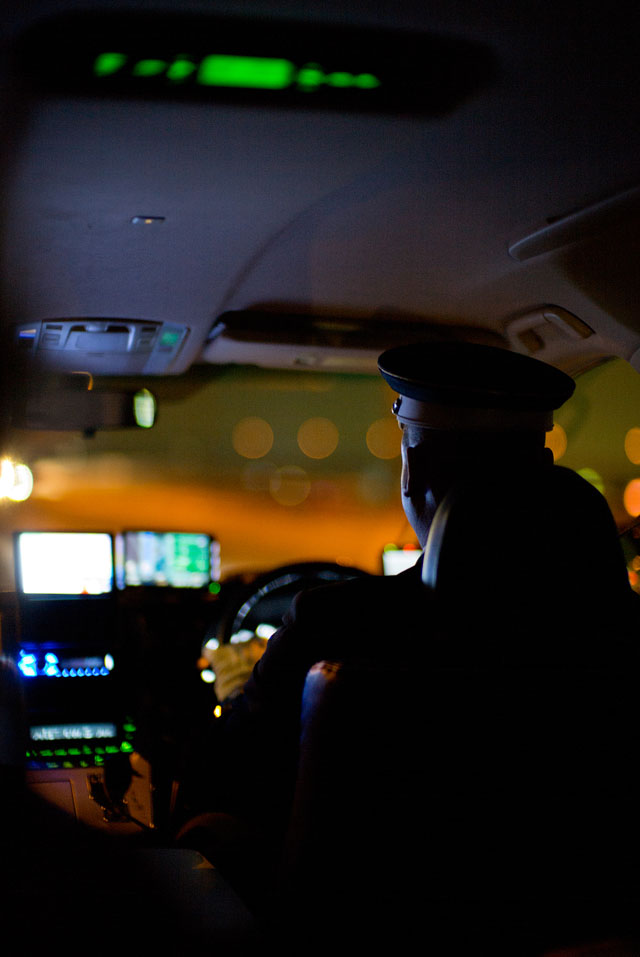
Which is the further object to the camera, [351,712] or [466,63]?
[466,63]

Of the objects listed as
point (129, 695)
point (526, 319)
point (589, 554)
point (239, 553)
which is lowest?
point (129, 695)

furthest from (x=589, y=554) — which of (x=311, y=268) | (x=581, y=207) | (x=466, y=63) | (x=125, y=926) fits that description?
(x=311, y=268)

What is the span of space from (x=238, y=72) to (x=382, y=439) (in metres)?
3.53

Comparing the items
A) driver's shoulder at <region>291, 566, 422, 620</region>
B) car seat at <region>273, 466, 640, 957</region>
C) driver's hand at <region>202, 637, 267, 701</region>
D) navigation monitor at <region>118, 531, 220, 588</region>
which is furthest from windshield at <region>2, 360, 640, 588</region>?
car seat at <region>273, 466, 640, 957</region>

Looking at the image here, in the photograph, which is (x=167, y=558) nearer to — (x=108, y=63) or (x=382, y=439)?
(x=382, y=439)

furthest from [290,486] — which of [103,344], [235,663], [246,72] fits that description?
[246,72]

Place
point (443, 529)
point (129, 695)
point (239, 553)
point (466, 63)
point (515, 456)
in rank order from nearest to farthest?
point (443, 529) < point (515, 456) < point (466, 63) < point (129, 695) < point (239, 553)

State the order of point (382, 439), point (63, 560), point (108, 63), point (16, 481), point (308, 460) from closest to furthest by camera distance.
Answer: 1. point (108, 63)
2. point (63, 560)
3. point (16, 481)
4. point (308, 460)
5. point (382, 439)

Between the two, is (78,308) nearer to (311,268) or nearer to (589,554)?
(311,268)

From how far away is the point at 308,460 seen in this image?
5344 mm

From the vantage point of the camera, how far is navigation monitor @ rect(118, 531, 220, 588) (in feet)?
15.2

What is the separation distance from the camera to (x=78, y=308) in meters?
3.94

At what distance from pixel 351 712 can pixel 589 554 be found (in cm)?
49

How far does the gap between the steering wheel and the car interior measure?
1cm
